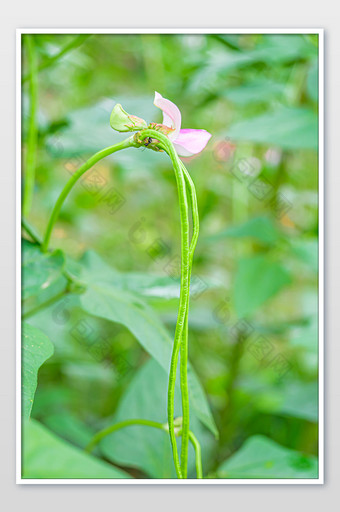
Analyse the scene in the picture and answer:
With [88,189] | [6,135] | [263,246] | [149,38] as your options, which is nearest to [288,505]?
[263,246]

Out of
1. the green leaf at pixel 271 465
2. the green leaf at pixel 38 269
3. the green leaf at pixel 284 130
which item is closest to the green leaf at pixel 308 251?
the green leaf at pixel 284 130

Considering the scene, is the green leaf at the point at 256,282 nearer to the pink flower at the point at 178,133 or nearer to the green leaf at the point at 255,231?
the green leaf at the point at 255,231

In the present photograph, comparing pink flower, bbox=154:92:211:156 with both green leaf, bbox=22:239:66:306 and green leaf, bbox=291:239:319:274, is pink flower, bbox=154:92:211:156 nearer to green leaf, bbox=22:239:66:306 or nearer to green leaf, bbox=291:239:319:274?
green leaf, bbox=22:239:66:306

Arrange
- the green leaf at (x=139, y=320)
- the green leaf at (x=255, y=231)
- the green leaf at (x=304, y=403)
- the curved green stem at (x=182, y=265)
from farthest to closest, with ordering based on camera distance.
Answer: the green leaf at (x=255, y=231) → the green leaf at (x=304, y=403) → the green leaf at (x=139, y=320) → the curved green stem at (x=182, y=265)

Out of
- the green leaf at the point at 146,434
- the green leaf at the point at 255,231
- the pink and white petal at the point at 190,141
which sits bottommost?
the green leaf at the point at 146,434

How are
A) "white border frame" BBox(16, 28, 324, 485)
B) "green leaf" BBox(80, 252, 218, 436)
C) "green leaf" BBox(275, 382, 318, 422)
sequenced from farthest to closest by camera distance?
"green leaf" BBox(275, 382, 318, 422) < "white border frame" BBox(16, 28, 324, 485) < "green leaf" BBox(80, 252, 218, 436)

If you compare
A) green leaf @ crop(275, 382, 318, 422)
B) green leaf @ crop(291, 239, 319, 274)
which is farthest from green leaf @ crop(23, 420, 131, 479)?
green leaf @ crop(291, 239, 319, 274)
